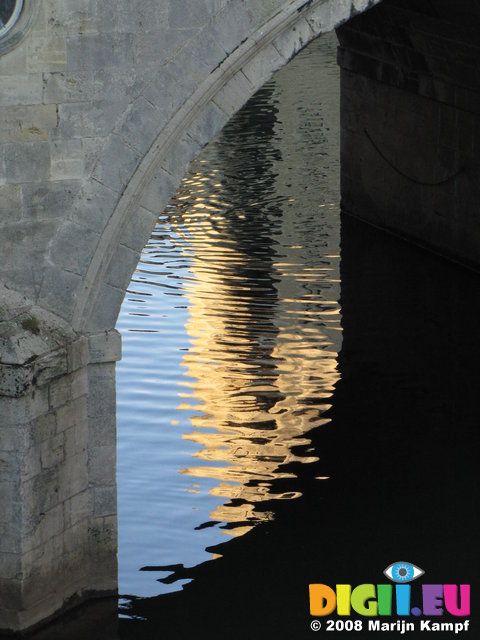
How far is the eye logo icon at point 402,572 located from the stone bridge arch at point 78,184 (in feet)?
7.40

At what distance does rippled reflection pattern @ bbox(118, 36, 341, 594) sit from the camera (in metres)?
10.7

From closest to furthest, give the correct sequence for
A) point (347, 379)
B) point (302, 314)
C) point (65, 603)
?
point (65, 603), point (347, 379), point (302, 314)

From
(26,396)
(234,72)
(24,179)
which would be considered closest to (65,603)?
(26,396)

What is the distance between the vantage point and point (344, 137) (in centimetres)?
1856

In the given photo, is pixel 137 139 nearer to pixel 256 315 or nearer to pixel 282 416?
pixel 282 416

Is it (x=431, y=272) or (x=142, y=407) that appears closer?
(x=142, y=407)

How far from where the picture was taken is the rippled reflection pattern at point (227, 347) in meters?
10.7

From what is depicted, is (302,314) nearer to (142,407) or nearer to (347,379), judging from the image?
(347,379)

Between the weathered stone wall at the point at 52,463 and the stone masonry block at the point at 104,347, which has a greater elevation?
the stone masonry block at the point at 104,347

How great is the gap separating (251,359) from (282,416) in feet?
4.89

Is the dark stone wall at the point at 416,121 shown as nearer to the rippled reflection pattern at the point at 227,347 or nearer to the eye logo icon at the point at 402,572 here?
the rippled reflection pattern at the point at 227,347

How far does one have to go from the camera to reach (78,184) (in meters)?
8.50

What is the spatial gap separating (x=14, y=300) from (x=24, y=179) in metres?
0.74

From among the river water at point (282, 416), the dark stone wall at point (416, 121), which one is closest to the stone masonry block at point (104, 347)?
the river water at point (282, 416)
